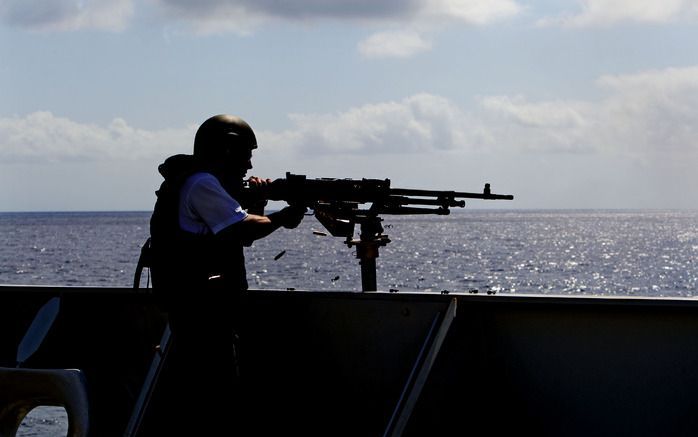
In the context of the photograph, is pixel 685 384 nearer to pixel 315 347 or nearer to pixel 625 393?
pixel 625 393

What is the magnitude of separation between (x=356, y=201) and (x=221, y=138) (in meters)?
0.86

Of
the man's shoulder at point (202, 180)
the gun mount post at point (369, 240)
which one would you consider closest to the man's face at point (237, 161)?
the man's shoulder at point (202, 180)

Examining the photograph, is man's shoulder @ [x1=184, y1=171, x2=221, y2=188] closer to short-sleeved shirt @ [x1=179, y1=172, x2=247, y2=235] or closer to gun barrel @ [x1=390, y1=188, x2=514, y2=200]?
short-sleeved shirt @ [x1=179, y1=172, x2=247, y2=235]

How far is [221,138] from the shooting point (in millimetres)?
6215

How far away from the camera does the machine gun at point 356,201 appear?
255 inches

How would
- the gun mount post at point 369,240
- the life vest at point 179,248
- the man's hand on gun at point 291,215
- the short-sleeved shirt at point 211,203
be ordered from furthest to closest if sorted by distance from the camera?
the gun mount post at point 369,240
the man's hand on gun at point 291,215
the life vest at point 179,248
the short-sleeved shirt at point 211,203

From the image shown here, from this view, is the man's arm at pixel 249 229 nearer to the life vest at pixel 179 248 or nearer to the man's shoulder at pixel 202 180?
the life vest at pixel 179 248

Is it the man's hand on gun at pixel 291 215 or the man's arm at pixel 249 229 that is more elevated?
the man's hand on gun at pixel 291 215

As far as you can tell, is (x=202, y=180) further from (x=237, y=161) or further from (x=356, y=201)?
(x=356, y=201)

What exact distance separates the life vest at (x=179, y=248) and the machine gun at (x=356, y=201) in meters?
0.49

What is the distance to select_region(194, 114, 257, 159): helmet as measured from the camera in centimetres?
622

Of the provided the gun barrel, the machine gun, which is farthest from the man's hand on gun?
the gun barrel

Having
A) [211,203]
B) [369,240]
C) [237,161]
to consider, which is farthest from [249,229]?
[369,240]

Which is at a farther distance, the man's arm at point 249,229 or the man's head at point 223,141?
the man's head at point 223,141
